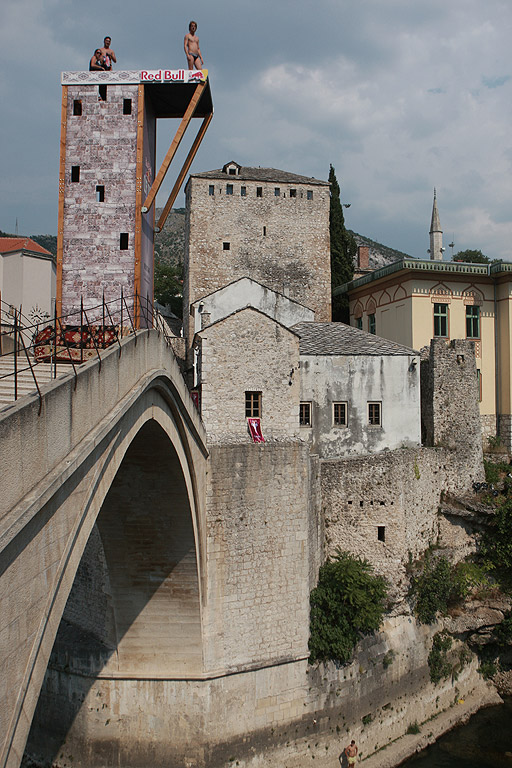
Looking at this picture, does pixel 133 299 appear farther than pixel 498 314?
No

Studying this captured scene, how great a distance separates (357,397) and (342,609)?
721 cm

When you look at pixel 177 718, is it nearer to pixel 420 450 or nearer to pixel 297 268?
pixel 420 450

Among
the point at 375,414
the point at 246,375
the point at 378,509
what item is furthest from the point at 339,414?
the point at 246,375

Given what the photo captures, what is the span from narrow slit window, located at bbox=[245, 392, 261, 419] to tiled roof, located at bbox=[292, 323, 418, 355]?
3987 mm

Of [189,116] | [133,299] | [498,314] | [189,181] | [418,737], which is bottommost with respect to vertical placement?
[418,737]

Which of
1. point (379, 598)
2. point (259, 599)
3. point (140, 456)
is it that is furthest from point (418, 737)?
point (140, 456)

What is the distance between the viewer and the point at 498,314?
2761cm

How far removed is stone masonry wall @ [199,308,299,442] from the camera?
18.0 meters

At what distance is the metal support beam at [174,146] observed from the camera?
13617 mm

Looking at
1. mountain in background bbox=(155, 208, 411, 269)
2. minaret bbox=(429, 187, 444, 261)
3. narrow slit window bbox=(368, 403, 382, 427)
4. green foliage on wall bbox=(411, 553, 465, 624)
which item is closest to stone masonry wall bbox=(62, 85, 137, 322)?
narrow slit window bbox=(368, 403, 382, 427)

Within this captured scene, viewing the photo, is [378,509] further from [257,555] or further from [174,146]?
[174,146]

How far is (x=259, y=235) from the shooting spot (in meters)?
32.1

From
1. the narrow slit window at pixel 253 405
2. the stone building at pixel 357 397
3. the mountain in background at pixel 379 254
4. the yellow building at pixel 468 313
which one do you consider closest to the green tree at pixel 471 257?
the yellow building at pixel 468 313

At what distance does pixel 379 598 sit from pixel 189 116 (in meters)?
14.2
